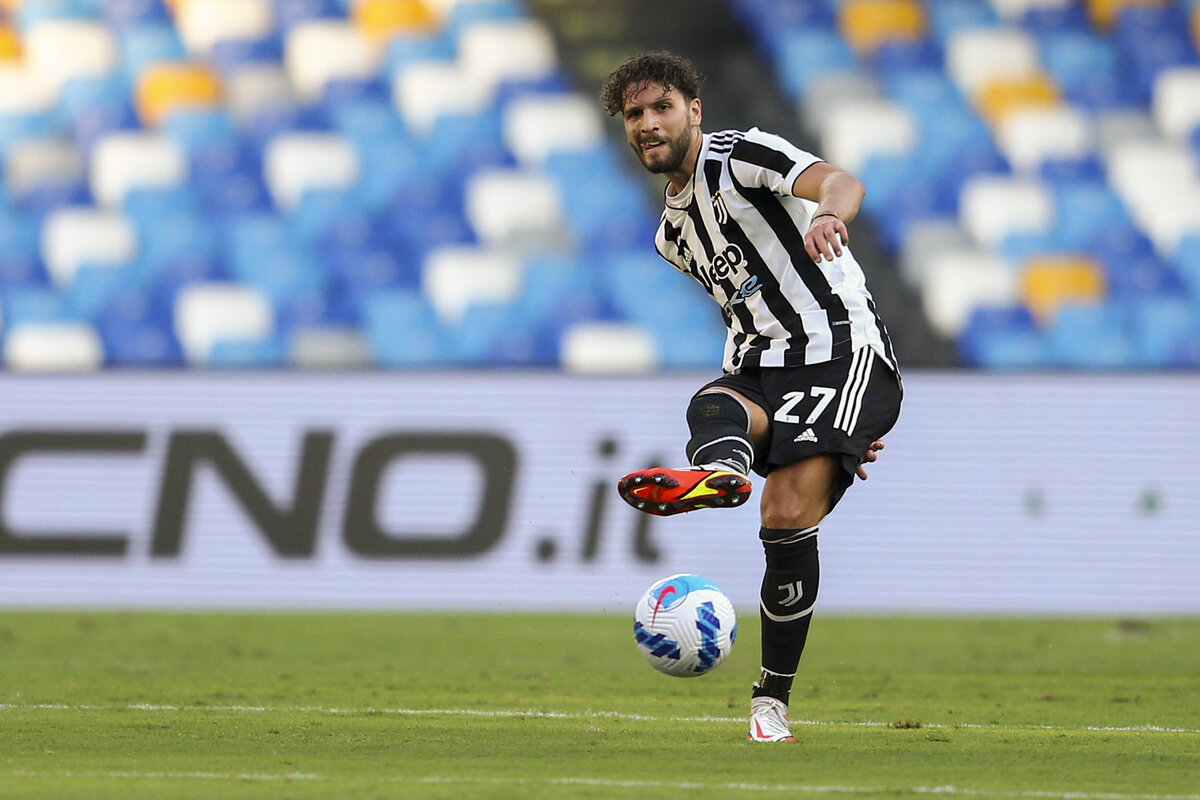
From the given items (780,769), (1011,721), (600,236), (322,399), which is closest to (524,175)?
(600,236)

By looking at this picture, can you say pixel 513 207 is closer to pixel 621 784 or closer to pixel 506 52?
pixel 506 52

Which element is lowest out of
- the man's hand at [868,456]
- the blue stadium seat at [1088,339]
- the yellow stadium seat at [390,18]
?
the man's hand at [868,456]

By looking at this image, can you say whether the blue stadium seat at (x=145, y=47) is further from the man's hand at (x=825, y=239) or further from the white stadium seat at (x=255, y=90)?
the man's hand at (x=825, y=239)

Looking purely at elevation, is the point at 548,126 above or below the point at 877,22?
below

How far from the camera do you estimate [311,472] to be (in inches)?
399

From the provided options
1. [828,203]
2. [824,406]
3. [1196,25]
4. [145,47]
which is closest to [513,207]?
[145,47]

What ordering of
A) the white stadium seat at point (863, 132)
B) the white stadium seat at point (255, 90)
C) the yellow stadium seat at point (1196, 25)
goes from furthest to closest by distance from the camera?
the white stadium seat at point (255, 90), the yellow stadium seat at point (1196, 25), the white stadium seat at point (863, 132)

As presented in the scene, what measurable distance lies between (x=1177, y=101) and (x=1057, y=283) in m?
2.23

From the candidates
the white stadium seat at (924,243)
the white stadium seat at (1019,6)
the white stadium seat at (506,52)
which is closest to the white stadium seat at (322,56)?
the white stadium seat at (506,52)

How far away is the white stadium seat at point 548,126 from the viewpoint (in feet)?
45.7

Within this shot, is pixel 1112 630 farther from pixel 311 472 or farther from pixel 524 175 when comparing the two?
pixel 524 175

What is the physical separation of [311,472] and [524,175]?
14.0ft

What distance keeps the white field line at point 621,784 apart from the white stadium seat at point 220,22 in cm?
1157

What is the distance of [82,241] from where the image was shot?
534 inches
